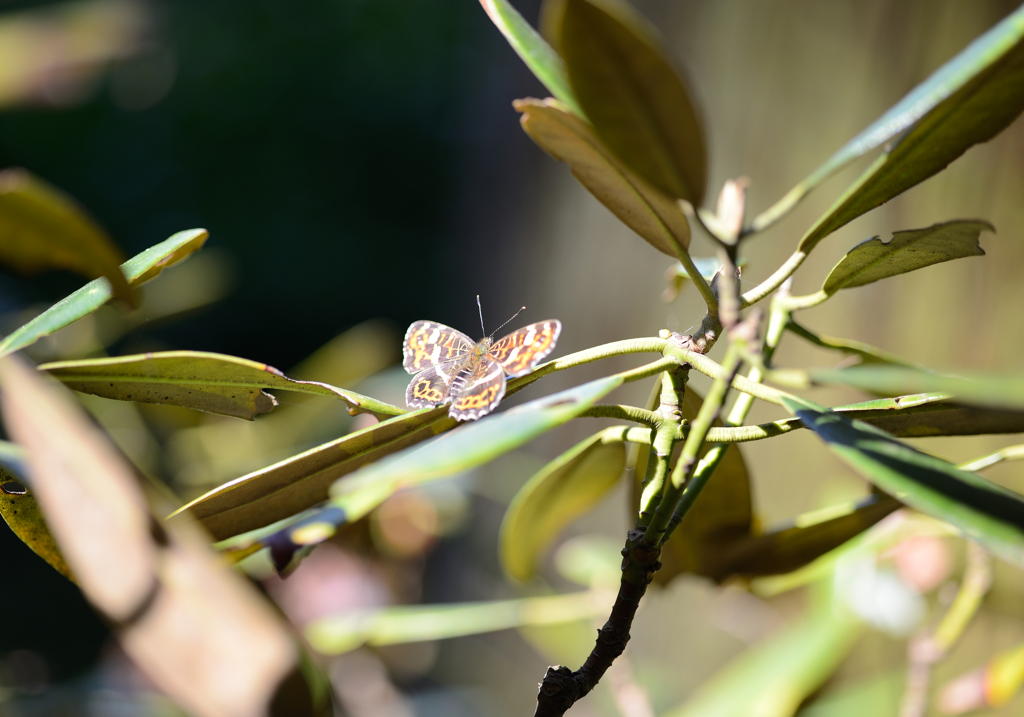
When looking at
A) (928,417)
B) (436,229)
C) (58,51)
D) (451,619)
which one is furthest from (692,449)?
(436,229)

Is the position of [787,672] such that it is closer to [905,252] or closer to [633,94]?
[905,252]

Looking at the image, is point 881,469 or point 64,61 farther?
point 64,61

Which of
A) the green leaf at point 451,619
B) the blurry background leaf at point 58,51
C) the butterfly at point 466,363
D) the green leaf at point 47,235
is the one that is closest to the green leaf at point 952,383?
the butterfly at point 466,363

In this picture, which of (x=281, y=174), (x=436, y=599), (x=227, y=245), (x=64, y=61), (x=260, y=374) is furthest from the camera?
(x=281, y=174)

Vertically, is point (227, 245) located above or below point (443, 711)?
above

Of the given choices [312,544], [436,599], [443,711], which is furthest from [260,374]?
[436,599]

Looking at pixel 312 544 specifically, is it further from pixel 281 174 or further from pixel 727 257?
pixel 281 174
